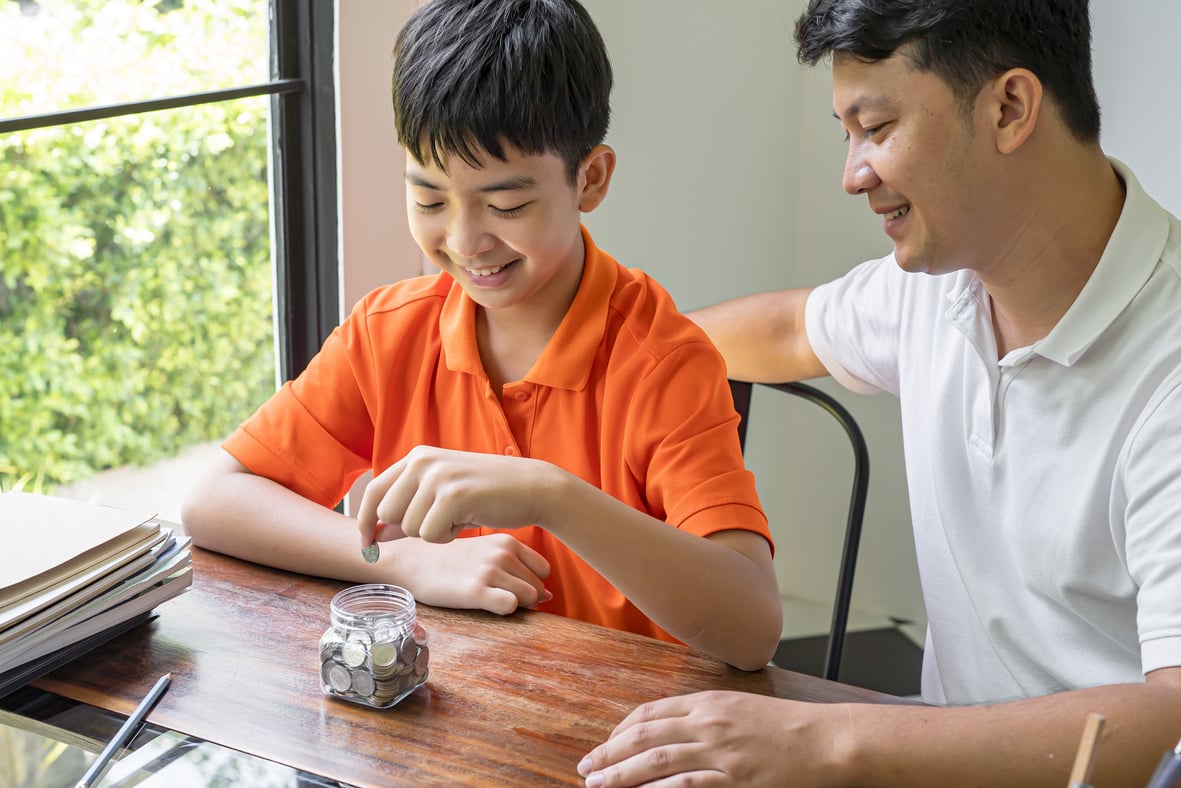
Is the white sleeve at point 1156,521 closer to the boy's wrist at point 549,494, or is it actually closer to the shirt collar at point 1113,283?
the shirt collar at point 1113,283

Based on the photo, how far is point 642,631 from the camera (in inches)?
48.6

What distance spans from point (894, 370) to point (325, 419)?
0.71 meters

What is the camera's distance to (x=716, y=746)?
849mm

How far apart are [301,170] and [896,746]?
4.41 feet

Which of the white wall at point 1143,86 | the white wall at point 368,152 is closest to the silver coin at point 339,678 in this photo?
the white wall at point 368,152

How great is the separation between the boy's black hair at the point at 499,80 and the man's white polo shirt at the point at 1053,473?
1.57 feet

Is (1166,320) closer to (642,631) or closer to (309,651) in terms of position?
(642,631)

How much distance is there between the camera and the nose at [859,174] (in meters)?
1.18

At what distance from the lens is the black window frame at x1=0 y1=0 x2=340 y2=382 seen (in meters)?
1.76

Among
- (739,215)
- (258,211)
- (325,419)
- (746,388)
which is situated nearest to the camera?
(325,419)

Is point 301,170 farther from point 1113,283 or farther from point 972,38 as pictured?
point 1113,283

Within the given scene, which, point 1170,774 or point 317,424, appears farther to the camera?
point 317,424

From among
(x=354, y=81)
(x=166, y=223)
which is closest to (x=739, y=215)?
(x=354, y=81)

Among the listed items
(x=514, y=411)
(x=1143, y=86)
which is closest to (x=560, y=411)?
(x=514, y=411)
